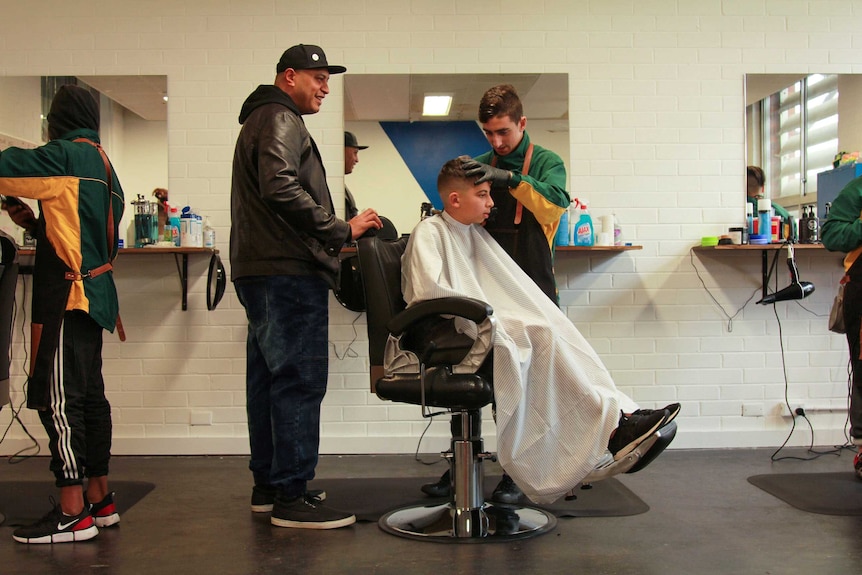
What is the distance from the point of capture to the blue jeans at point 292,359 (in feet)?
8.45

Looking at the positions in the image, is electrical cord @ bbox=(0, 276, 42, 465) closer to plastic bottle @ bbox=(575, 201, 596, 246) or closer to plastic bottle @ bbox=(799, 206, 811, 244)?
plastic bottle @ bbox=(575, 201, 596, 246)

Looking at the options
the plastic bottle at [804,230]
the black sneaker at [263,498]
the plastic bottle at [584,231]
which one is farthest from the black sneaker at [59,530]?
the plastic bottle at [804,230]

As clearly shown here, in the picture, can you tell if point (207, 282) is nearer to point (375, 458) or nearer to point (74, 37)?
point (375, 458)

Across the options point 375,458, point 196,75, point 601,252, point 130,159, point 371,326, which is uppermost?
point 196,75

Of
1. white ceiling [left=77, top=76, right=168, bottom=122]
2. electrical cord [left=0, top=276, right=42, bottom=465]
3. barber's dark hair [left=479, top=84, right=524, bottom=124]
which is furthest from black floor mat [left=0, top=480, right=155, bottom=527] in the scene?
barber's dark hair [left=479, top=84, right=524, bottom=124]

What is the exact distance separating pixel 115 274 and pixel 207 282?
555 mm

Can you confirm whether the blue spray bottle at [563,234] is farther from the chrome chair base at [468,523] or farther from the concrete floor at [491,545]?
the chrome chair base at [468,523]

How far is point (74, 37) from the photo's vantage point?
3934mm

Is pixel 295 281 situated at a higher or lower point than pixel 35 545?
higher

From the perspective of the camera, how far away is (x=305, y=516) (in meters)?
2.59

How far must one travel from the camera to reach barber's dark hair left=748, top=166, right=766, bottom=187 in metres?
3.98

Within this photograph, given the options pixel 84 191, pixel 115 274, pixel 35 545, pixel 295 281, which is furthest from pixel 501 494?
pixel 115 274

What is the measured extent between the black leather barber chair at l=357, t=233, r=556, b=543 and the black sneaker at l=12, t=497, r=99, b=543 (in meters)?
0.92

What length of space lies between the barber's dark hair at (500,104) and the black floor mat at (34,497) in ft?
6.28
